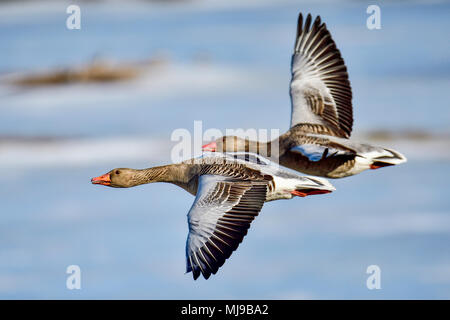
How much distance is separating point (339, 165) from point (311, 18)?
208 cm

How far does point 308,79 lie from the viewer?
9.84 m

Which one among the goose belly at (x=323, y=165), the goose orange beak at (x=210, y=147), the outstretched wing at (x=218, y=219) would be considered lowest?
the outstretched wing at (x=218, y=219)

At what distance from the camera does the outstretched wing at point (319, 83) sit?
9.51m

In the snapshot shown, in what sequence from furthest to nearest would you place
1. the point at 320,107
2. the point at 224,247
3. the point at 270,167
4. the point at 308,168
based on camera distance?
the point at 320,107 → the point at 308,168 → the point at 270,167 → the point at 224,247

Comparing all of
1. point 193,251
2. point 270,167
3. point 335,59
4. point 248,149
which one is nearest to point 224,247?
point 193,251

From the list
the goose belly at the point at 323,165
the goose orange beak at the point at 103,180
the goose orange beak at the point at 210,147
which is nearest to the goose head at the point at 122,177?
the goose orange beak at the point at 103,180

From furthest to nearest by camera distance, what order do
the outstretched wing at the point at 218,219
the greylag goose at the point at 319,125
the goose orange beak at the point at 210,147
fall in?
the goose orange beak at the point at 210,147 → the greylag goose at the point at 319,125 → the outstretched wing at the point at 218,219

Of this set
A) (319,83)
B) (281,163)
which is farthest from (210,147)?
(319,83)

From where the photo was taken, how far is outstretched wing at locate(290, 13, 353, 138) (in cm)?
951

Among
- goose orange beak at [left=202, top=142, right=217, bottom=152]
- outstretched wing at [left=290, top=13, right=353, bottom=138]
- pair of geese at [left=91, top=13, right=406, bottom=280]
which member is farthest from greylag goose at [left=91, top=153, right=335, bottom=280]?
outstretched wing at [left=290, top=13, right=353, bottom=138]

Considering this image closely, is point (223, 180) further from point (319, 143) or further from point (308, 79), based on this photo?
point (308, 79)

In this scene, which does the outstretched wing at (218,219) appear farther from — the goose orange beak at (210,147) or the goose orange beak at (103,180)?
the goose orange beak at (210,147)

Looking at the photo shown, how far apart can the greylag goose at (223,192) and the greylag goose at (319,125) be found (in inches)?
16.7

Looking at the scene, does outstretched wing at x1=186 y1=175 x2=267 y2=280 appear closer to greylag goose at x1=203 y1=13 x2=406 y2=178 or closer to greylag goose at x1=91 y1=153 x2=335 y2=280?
greylag goose at x1=91 y1=153 x2=335 y2=280
